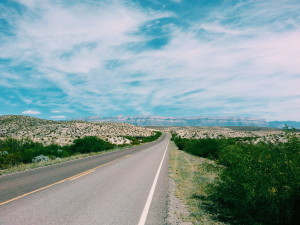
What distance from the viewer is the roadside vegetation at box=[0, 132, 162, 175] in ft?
61.1

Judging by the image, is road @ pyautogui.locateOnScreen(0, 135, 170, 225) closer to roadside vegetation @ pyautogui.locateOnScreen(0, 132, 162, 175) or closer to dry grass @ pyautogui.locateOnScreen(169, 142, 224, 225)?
dry grass @ pyautogui.locateOnScreen(169, 142, 224, 225)

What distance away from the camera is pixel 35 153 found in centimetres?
2402

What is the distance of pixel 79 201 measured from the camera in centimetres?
753

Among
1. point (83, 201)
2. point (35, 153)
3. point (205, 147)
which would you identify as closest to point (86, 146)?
point (35, 153)

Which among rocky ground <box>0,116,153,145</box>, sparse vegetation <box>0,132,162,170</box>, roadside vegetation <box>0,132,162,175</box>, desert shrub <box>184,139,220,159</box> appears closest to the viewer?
roadside vegetation <box>0,132,162,175</box>

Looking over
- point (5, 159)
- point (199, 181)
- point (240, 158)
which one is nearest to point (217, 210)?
point (240, 158)

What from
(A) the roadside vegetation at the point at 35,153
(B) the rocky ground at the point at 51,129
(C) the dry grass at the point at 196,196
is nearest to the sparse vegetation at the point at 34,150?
(A) the roadside vegetation at the point at 35,153

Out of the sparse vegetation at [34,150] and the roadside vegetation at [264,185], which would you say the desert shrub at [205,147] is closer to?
the sparse vegetation at [34,150]

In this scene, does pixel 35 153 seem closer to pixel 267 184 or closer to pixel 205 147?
pixel 205 147

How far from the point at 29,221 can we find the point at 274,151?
6396 millimetres

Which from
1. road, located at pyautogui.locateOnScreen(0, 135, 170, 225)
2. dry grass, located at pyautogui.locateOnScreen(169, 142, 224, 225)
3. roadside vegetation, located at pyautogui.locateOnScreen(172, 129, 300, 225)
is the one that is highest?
roadside vegetation, located at pyautogui.locateOnScreen(172, 129, 300, 225)

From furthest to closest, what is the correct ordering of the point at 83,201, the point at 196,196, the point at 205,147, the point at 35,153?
1. the point at 205,147
2. the point at 35,153
3. the point at 196,196
4. the point at 83,201

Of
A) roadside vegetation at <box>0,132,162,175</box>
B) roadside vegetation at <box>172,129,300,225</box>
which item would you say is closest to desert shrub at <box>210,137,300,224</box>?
roadside vegetation at <box>172,129,300,225</box>

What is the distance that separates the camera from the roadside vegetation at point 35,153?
18609mm
